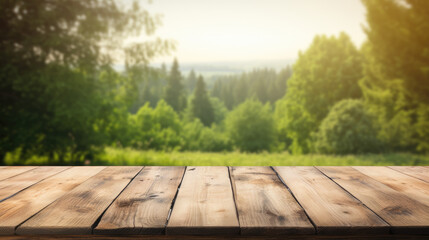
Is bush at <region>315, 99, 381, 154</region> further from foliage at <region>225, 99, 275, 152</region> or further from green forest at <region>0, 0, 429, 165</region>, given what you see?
foliage at <region>225, 99, 275, 152</region>

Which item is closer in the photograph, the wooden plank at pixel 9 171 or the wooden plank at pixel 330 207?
the wooden plank at pixel 330 207

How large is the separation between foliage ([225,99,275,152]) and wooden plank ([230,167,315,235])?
3459 centimetres

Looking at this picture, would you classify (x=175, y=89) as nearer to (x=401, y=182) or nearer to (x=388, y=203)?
(x=401, y=182)

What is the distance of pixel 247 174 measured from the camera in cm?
229

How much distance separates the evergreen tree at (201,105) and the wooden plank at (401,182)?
42.4m

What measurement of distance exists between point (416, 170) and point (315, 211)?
57.6 inches

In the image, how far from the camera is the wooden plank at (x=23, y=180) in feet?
6.01

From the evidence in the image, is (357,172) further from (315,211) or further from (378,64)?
(378,64)

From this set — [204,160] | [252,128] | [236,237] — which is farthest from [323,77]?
[236,237]

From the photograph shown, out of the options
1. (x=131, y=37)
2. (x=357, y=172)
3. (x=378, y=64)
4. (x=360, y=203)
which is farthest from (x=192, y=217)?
(x=378, y=64)

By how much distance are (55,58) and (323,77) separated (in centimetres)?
1850

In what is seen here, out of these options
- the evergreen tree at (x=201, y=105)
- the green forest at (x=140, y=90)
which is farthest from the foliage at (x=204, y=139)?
the green forest at (x=140, y=90)

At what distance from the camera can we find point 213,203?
5.23 feet

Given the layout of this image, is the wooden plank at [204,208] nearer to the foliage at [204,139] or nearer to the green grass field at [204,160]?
the green grass field at [204,160]
